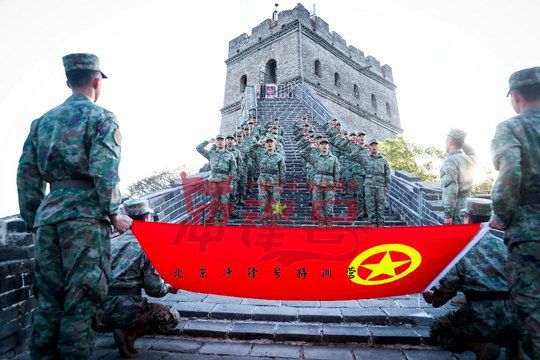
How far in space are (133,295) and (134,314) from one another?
0.17m

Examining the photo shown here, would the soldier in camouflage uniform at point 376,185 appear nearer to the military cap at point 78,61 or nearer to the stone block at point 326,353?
the stone block at point 326,353

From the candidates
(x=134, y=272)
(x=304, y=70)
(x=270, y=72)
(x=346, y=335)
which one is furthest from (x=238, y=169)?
(x=270, y=72)

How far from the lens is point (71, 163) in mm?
2176

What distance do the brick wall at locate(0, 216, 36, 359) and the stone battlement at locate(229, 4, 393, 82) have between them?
2745cm

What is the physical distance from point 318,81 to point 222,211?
21623mm

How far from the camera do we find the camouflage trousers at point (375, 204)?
7495mm

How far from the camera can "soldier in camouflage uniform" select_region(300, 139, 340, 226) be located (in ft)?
25.1

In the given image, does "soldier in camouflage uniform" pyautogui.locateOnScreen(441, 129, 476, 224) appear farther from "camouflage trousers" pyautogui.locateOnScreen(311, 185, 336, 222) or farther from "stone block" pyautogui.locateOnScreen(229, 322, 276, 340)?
"stone block" pyautogui.locateOnScreen(229, 322, 276, 340)

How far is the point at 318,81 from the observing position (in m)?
26.6

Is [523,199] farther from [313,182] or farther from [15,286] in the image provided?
[313,182]

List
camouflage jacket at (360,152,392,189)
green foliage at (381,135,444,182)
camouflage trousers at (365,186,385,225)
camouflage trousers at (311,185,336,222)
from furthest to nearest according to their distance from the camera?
green foliage at (381,135,444,182) → camouflage jacket at (360,152,392,189) → camouflage trousers at (311,185,336,222) → camouflage trousers at (365,186,385,225)

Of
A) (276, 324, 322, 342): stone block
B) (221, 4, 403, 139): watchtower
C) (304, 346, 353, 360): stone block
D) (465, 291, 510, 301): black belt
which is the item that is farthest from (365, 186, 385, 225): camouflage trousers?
(221, 4, 403, 139): watchtower

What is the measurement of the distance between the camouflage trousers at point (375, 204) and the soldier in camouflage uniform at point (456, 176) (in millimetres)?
2353

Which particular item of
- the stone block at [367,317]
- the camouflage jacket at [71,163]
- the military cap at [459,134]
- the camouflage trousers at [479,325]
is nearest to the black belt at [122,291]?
the camouflage jacket at [71,163]
